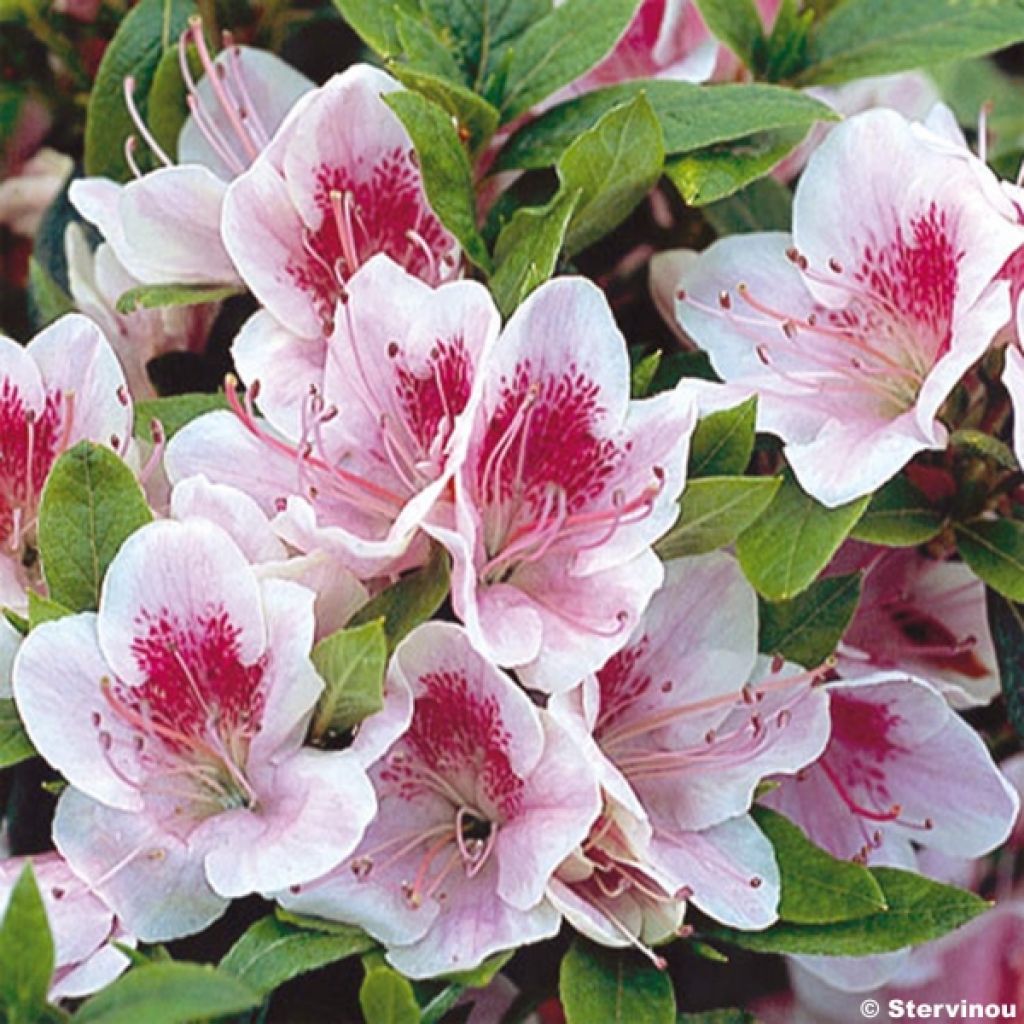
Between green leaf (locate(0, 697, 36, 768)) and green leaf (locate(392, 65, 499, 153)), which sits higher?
green leaf (locate(392, 65, 499, 153))

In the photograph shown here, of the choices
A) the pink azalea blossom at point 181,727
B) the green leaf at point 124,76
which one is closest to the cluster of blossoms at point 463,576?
the pink azalea blossom at point 181,727

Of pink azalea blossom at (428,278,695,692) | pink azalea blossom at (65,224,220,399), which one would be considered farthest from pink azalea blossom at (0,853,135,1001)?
pink azalea blossom at (65,224,220,399)

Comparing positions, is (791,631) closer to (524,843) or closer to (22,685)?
(524,843)

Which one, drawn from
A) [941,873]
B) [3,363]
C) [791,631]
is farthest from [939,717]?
[3,363]

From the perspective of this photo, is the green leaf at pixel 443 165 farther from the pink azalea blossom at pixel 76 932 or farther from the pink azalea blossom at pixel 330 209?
the pink azalea blossom at pixel 76 932

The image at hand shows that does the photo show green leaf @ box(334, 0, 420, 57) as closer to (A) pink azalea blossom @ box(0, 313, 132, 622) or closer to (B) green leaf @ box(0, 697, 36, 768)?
(A) pink azalea blossom @ box(0, 313, 132, 622)

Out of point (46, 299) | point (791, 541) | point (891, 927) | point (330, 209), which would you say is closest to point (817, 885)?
point (891, 927)

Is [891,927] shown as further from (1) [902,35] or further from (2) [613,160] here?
(1) [902,35]
